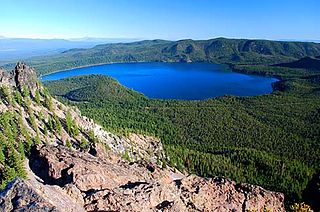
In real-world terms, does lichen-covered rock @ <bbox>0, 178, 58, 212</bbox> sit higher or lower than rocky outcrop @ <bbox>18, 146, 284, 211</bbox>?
higher

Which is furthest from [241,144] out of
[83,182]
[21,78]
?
[83,182]

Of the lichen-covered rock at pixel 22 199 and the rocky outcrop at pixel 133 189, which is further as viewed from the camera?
the rocky outcrop at pixel 133 189

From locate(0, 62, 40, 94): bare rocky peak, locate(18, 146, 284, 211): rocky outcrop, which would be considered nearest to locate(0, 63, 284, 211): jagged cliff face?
locate(18, 146, 284, 211): rocky outcrop

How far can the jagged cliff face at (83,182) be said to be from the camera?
3503 centimetres

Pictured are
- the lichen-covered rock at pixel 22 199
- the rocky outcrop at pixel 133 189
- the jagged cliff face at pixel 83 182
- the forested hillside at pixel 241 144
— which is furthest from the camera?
the forested hillside at pixel 241 144

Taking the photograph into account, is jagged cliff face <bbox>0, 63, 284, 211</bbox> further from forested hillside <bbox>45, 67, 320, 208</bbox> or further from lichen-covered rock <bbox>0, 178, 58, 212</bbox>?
forested hillside <bbox>45, 67, 320, 208</bbox>

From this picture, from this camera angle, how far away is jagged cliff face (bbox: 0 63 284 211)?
3503 centimetres

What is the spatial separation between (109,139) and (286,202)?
5190 centimetres

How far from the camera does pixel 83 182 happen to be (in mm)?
47156

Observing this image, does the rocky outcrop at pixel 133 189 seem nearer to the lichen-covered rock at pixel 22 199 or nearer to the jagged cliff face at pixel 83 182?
the jagged cliff face at pixel 83 182

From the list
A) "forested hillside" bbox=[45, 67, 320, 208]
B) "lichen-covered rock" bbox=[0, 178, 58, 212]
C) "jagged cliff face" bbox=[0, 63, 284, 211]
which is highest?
"lichen-covered rock" bbox=[0, 178, 58, 212]

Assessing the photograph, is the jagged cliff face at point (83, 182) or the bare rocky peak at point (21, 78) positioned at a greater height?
the bare rocky peak at point (21, 78)

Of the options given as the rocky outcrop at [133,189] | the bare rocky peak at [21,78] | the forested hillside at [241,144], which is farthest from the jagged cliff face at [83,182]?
the forested hillside at [241,144]

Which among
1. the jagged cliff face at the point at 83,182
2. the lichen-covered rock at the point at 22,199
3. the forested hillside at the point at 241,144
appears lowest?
the forested hillside at the point at 241,144
